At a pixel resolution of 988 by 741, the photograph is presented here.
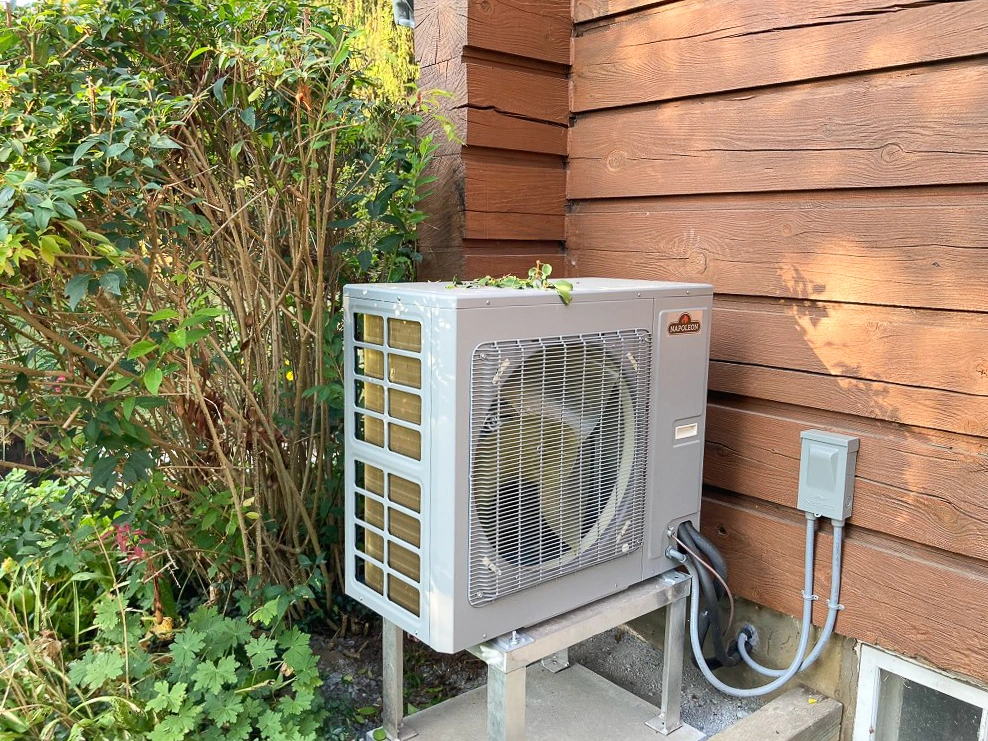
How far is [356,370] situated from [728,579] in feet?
4.19

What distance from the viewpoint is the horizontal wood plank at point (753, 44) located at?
1795mm

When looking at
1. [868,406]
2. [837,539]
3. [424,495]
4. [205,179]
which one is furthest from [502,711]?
[205,179]

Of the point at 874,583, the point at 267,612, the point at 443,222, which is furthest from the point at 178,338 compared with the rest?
the point at 874,583

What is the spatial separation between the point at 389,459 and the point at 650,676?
51.8 inches

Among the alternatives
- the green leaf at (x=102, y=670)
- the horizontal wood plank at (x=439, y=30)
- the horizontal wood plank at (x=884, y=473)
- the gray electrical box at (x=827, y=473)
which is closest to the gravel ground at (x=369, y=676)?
the green leaf at (x=102, y=670)

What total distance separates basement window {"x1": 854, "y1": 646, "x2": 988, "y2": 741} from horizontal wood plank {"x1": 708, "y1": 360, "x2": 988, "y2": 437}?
2.07 feet

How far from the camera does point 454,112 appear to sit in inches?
94.4

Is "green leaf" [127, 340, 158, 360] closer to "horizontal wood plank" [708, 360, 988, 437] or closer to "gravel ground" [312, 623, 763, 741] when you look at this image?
"gravel ground" [312, 623, 763, 741]

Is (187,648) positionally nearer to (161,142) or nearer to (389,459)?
(389,459)

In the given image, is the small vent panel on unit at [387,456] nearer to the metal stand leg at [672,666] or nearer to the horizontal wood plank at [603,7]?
the metal stand leg at [672,666]

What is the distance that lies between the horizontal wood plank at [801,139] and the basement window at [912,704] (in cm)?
121

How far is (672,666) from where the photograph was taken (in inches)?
84.7

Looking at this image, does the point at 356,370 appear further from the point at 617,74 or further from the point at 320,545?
the point at 617,74

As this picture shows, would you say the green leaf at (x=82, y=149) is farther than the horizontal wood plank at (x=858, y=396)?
No
